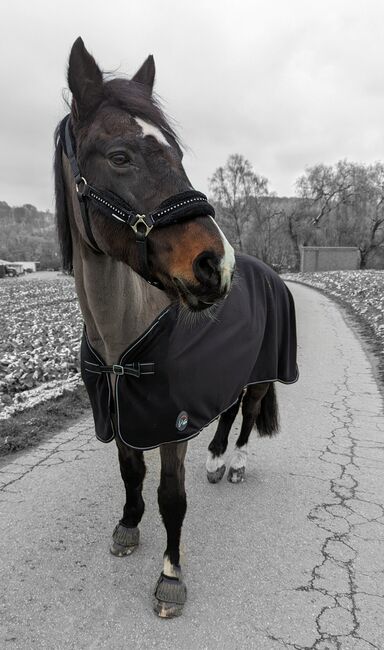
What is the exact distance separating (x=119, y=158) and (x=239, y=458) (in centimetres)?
278

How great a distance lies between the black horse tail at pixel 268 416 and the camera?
420 cm

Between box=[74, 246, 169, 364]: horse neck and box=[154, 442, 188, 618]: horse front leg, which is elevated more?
box=[74, 246, 169, 364]: horse neck

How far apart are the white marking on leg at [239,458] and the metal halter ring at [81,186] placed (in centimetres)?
266

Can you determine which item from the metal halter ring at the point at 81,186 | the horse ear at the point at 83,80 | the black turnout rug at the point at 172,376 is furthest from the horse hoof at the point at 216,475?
the horse ear at the point at 83,80

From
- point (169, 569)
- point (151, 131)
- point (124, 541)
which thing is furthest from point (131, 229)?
point (124, 541)

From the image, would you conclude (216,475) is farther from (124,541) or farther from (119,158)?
(119,158)

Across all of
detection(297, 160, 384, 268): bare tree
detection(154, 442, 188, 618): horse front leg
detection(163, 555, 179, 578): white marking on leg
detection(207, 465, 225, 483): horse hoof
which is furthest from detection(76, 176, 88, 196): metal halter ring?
detection(297, 160, 384, 268): bare tree

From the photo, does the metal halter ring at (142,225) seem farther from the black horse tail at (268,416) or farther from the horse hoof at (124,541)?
the black horse tail at (268,416)

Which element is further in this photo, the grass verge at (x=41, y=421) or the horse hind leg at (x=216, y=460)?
the grass verge at (x=41, y=421)

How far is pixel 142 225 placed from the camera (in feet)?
5.77

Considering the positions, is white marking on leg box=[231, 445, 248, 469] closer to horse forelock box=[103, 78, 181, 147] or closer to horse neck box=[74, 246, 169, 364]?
horse neck box=[74, 246, 169, 364]

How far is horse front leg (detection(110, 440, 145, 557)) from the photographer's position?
9.21 feet

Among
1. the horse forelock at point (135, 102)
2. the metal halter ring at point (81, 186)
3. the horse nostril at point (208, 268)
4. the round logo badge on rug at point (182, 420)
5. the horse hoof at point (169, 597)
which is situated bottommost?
the horse hoof at point (169, 597)

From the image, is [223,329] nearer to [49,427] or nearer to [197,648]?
[197,648]
